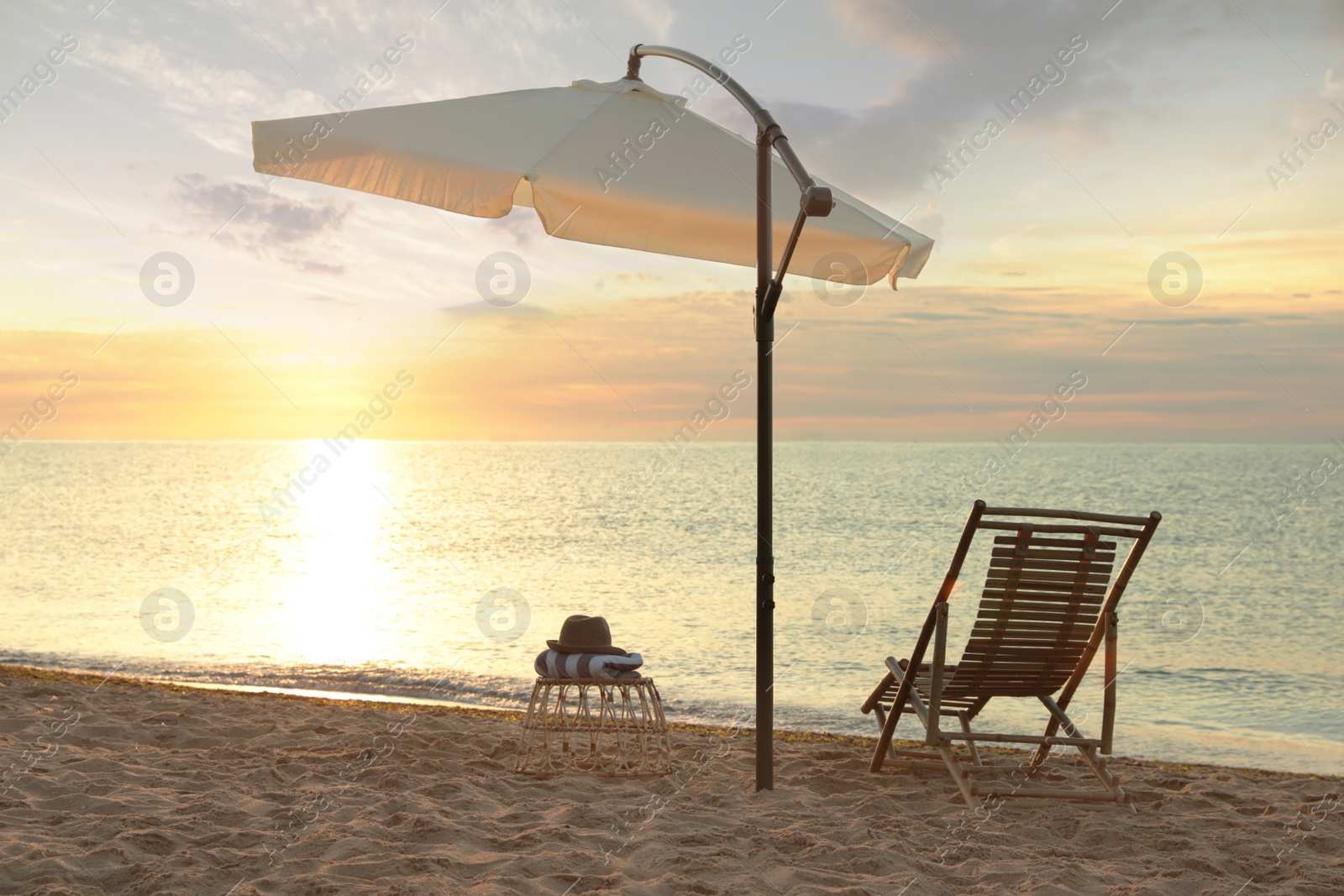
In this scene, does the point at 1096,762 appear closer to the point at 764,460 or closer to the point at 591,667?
the point at 764,460

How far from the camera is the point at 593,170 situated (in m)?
3.79

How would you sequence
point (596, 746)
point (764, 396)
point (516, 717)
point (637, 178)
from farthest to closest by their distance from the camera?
point (516, 717) < point (596, 746) < point (637, 178) < point (764, 396)

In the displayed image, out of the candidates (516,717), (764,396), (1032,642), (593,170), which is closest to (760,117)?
(593,170)

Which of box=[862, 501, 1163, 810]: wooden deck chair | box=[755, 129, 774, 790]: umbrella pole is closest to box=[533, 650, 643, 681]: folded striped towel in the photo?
box=[755, 129, 774, 790]: umbrella pole

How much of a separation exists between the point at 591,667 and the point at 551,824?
87 cm

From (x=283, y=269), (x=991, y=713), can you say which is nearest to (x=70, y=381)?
(x=283, y=269)

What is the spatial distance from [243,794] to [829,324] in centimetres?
3108

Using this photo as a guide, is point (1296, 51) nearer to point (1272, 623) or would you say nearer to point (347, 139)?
point (1272, 623)

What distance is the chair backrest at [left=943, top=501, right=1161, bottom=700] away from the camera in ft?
13.7

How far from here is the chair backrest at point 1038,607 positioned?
4.17 m

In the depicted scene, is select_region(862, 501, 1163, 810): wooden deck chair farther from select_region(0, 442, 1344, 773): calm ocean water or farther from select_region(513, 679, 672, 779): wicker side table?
select_region(0, 442, 1344, 773): calm ocean water

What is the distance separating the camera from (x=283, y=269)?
1246 cm

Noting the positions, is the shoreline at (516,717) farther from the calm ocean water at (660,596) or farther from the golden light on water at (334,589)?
the golden light on water at (334,589)

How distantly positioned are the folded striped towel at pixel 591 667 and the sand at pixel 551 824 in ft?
1.54
